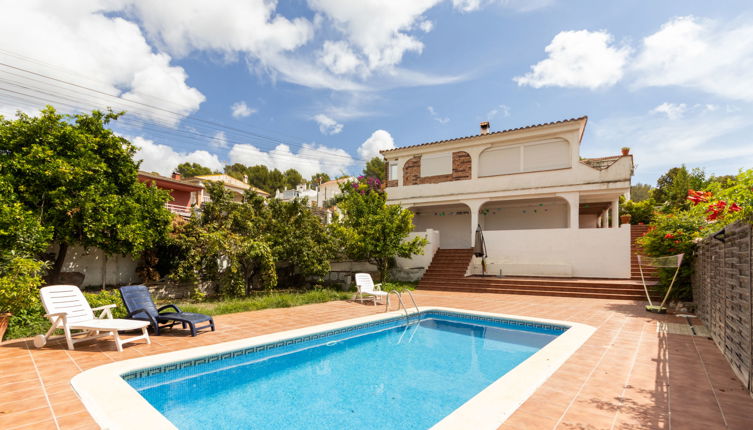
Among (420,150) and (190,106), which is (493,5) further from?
(190,106)

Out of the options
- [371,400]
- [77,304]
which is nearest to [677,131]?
[371,400]

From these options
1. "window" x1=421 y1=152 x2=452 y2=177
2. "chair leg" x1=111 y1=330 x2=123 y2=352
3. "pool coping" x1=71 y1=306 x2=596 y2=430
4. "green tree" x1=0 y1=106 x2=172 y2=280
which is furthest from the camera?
"window" x1=421 y1=152 x2=452 y2=177

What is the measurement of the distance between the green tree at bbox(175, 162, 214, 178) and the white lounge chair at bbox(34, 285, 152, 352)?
5546cm

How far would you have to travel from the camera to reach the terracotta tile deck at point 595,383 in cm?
359

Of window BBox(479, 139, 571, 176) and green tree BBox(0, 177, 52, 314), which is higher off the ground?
window BBox(479, 139, 571, 176)

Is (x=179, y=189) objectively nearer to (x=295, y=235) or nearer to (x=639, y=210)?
(x=295, y=235)

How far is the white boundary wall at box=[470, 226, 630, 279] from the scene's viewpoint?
51.4 feet

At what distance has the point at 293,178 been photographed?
65.1 meters

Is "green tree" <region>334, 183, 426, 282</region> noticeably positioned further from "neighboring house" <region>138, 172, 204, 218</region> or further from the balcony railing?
"neighboring house" <region>138, 172, 204, 218</region>

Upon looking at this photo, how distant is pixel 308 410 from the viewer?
464 centimetres

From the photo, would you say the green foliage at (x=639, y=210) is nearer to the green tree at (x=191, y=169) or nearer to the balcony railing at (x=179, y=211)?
the balcony railing at (x=179, y=211)

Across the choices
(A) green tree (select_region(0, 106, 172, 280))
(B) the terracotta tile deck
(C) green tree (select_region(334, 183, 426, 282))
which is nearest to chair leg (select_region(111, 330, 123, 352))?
(B) the terracotta tile deck

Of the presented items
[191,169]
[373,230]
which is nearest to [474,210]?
[373,230]

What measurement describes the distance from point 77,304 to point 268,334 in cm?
344
